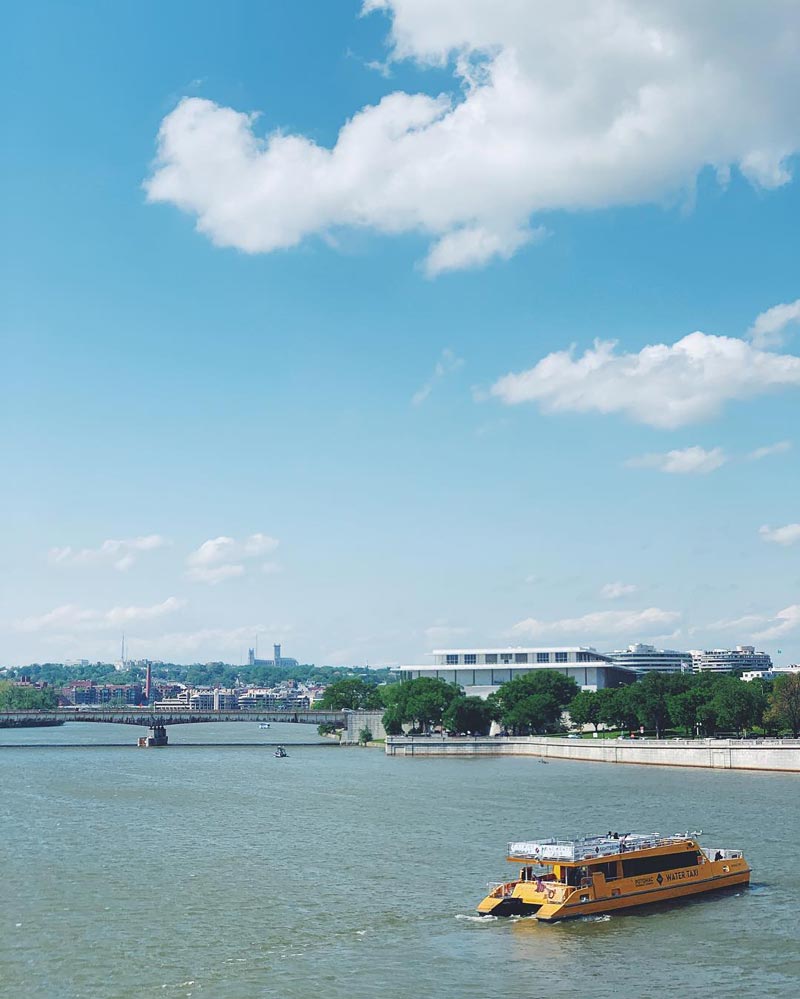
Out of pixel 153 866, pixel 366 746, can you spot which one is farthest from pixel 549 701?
pixel 153 866

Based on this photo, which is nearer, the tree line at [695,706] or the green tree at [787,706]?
the green tree at [787,706]

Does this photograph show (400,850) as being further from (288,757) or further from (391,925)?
(288,757)

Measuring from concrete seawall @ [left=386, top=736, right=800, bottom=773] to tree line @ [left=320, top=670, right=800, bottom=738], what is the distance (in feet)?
43.3

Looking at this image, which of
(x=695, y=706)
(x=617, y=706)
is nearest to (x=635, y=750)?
(x=695, y=706)

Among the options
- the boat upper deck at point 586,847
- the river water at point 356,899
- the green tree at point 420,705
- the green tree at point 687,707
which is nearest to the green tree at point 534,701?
the green tree at point 420,705

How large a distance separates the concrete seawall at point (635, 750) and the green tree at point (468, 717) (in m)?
11.9

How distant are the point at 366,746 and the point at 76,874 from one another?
13099 centimetres

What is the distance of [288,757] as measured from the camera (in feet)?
553

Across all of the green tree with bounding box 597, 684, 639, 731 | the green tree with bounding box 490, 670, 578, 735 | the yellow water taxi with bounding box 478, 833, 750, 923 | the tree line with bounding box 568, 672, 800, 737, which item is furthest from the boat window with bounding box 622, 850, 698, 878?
the green tree with bounding box 490, 670, 578, 735

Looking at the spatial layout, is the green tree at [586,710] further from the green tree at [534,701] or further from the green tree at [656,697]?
the green tree at [656,697]

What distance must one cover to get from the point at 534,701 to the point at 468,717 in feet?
34.5

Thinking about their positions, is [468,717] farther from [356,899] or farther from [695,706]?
[356,899]

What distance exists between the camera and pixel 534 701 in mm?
179625

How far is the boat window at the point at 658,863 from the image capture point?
177ft
